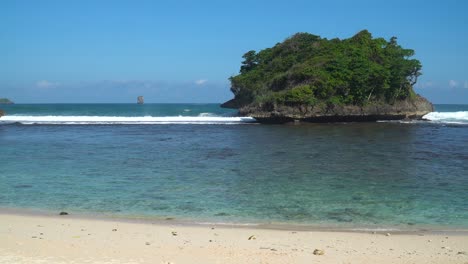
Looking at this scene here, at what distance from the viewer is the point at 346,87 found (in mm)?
46562

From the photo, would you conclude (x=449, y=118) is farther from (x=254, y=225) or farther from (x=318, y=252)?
(x=318, y=252)

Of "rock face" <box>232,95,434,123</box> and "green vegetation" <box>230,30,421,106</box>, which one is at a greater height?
"green vegetation" <box>230,30,421,106</box>

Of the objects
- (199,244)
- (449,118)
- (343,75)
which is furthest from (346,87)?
(199,244)

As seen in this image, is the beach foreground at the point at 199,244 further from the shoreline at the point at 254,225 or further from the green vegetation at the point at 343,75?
the green vegetation at the point at 343,75

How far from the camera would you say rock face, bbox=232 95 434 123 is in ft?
147

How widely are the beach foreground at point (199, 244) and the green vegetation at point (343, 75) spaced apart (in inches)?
1414

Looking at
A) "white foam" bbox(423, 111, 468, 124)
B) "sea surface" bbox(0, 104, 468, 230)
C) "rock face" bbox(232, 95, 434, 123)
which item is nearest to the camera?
"sea surface" bbox(0, 104, 468, 230)

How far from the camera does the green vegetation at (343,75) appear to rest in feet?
149

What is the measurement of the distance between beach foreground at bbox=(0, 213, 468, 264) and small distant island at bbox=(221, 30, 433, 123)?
118 feet

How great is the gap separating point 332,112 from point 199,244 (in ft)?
129

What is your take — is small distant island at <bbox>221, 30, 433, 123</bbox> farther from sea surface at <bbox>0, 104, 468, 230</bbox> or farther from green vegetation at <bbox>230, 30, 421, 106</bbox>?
sea surface at <bbox>0, 104, 468, 230</bbox>

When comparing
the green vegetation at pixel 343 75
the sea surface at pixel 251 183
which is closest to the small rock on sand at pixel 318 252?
the sea surface at pixel 251 183

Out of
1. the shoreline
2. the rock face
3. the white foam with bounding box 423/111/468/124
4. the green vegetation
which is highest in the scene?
→ the green vegetation

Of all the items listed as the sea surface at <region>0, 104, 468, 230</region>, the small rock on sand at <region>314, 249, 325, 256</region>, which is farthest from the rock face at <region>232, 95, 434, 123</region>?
the small rock on sand at <region>314, 249, 325, 256</region>
